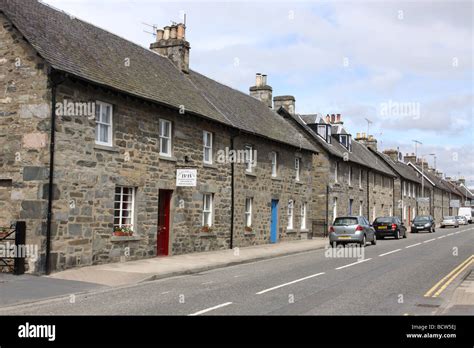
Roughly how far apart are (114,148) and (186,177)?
303cm

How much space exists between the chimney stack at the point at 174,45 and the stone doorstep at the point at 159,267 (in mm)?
9325

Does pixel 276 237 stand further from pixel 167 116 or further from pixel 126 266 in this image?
pixel 126 266

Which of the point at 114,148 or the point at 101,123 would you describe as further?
the point at 114,148

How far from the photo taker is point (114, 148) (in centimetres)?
1650

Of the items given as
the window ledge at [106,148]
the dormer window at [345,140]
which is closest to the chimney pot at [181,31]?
the window ledge at [106,148]

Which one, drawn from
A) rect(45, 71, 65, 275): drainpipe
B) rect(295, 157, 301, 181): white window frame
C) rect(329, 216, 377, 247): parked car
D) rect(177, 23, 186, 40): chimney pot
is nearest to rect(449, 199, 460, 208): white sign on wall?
rect(295, 157, 301, 181): white window frame

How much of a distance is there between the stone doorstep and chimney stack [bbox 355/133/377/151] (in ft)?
116

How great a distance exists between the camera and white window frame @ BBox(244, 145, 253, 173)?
25130 mm

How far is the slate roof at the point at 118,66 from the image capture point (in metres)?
15.4

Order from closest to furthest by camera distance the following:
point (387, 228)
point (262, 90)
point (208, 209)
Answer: point (208, 209) → point (387, 228) → point (262, 90)

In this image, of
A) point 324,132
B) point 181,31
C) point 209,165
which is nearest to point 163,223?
point 209,165

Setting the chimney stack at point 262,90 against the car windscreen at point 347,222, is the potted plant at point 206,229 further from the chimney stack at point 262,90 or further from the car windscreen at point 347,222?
the chimney stack at point 262,90

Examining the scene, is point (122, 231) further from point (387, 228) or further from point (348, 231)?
point (387, 228)

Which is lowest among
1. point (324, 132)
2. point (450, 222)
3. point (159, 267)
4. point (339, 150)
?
point (159, 267)
